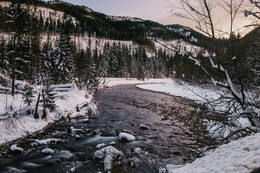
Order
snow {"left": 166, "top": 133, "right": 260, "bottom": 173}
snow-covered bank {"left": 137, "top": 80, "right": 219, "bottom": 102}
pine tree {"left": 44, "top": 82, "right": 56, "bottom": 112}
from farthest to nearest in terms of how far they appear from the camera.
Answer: pine tree {"left": 44, "top": 82, "right": 56, "bottom": 112} → snow-covered bank {"left": 137, "top": 80, "right": 219, "bottom": 102} → snow {"left": 166, "top": 133, "right": 260, "bottom": 173}

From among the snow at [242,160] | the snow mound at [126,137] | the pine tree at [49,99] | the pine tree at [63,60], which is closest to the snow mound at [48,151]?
the snow mound at [126,137]

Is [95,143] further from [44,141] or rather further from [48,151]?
[44,141]

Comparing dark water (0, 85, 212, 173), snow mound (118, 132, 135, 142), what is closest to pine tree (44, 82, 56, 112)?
dark water (0, 85, 212, 173)

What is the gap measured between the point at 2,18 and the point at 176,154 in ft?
44.2

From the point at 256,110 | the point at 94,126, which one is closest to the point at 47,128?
the point at 94,126

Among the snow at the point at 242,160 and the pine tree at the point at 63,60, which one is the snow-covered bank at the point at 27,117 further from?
the pine tree at the point at 63,60

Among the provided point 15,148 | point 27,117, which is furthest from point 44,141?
point 27,117

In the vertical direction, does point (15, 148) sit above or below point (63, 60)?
below

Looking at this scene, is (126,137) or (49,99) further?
(49,99)

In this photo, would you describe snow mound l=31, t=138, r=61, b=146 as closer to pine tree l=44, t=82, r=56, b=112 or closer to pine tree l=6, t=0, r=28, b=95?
pine tree l=44, t=82, r=56, b=112

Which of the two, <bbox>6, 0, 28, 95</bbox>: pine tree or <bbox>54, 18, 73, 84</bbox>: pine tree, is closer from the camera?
<bbox>6, 0, 28, 95</bbox>: pine tree

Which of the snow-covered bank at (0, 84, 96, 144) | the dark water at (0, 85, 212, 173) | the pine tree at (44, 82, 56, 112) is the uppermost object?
the pine tree at (44, 82, 56, 112)

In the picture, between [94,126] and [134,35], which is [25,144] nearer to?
[94,126]

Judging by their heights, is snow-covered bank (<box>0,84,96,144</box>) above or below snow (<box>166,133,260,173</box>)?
below
